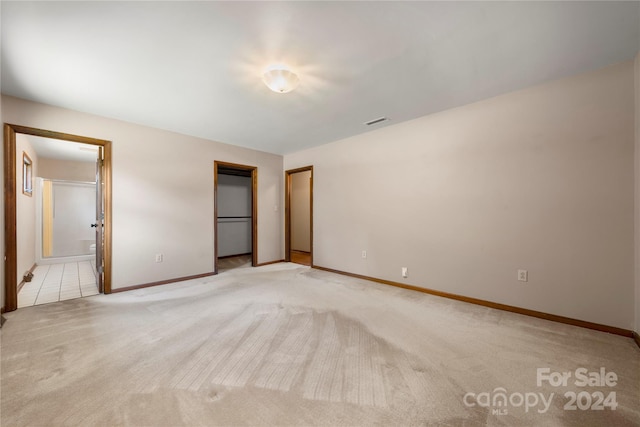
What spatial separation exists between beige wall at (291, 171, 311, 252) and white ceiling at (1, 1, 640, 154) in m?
3.99

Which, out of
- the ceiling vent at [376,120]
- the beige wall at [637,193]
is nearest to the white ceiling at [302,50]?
the beige wall at [637,193]

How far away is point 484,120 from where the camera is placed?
283 centimetres

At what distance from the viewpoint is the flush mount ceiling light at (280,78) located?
216cm

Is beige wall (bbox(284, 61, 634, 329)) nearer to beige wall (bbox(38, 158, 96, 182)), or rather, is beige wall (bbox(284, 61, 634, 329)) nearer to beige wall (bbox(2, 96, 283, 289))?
beige wall (bbox(2, 96, 283, 289))

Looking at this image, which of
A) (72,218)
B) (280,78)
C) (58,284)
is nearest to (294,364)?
(280,78)

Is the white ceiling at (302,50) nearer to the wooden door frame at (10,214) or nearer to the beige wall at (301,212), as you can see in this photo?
the wooden door frame at (10,214)

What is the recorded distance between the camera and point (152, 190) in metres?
3.66

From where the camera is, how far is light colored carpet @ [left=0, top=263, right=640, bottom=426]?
1318 millimetres

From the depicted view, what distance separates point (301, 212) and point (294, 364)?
5.46 metres

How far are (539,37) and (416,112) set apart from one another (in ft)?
4.65

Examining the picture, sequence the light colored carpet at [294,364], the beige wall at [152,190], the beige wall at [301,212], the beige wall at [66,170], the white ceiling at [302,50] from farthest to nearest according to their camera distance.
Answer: the beige wall at [301,212]
the beige wall at [66,170]
the beige wall at [152,190]
the white ceiling at [302,50]
the light colored carpet at [294,364]

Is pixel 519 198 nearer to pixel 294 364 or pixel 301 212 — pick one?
pixel 294 364

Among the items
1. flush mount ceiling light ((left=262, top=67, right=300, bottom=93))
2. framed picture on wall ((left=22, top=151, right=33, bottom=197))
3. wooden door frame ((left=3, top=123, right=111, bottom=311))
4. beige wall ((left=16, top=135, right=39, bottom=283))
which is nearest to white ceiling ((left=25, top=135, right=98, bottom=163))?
beige wall ((left=16, top=135, right=39, bottom=283))

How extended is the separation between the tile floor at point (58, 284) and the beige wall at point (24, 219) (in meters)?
0.22
